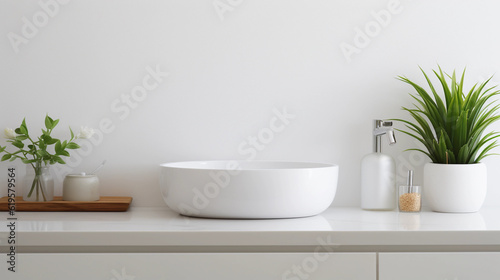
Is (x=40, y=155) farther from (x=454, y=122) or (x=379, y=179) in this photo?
(x=454, y=122)

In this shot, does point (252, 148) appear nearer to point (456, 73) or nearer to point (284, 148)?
point (284, 148)

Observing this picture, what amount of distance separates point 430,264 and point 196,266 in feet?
1.52

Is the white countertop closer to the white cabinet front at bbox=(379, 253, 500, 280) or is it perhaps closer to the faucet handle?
the white cabinet front at bbox=(379, 253, 500, 280)

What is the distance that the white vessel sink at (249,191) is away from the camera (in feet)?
4.18

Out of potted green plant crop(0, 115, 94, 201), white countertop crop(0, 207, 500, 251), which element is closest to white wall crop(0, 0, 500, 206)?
potted green plant crop(0, 115, 94, 201)

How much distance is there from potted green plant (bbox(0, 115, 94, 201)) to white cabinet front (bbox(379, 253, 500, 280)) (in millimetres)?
814

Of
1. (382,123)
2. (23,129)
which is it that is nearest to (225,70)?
(382,123)

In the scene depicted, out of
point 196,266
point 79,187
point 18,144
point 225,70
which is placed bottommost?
point 196,266

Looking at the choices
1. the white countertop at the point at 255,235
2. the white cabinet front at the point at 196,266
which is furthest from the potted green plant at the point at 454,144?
the white cabinet front at the point at 196,266

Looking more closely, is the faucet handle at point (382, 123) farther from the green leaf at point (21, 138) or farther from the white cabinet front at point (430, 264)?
the green leaf at point (21, 138)

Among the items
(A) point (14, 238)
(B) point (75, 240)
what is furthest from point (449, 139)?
(A) point (14, 238)

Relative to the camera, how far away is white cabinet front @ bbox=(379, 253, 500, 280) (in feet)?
3.87

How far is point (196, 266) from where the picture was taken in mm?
1171

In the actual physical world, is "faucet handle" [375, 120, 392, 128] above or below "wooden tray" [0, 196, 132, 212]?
above
